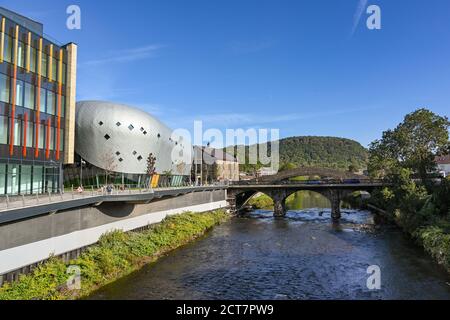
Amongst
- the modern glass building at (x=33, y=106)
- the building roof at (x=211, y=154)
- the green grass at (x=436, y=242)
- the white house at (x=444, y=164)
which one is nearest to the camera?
the green grass at (x=436, y=242)

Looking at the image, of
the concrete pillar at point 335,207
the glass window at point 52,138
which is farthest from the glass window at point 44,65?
the concrete pillar at point 335,207

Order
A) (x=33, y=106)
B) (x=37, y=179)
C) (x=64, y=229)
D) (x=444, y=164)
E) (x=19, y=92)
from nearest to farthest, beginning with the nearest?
1. (x=64, y=229)
2. (x=19, y=92)
3. (x=33, y=106)
4. (x=37, y=179)
5. (x=444, y=164)

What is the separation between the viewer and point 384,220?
6619 centimetres

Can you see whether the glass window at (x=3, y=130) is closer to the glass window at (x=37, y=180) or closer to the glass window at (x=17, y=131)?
the glass window at (x=17, y=131)

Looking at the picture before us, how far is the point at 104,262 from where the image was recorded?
30641 mm

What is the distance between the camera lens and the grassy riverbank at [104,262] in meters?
24.0

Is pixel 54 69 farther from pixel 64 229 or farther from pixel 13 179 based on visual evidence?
pixel 64 229

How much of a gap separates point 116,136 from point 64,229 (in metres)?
37.9

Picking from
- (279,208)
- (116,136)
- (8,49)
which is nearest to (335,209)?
(279,208)

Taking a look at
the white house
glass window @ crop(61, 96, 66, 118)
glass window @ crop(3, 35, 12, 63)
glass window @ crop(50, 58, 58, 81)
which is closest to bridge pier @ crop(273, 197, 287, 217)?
glass window @ crop(61, 96, 66, 118)

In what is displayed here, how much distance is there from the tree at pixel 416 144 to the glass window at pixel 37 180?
187 feet

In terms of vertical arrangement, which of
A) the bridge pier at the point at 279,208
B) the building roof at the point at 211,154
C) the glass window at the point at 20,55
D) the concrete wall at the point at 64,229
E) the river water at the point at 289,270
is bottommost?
the river water at the point at 289,270
